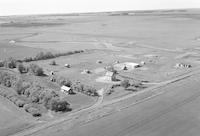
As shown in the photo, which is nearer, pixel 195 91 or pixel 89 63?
pixel 195 91

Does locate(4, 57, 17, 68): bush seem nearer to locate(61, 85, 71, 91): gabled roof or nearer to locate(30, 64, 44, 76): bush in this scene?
locate(30, 64, 44, 76): bush

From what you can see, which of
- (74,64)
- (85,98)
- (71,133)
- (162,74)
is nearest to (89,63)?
(74,64)

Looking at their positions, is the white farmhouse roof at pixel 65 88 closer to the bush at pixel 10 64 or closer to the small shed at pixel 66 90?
the small shed at pixel 66 90

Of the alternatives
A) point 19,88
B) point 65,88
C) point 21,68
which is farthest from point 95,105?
point 21,68

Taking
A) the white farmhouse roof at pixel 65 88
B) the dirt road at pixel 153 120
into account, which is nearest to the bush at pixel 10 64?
the white farmhouse roof at pixel 65 88

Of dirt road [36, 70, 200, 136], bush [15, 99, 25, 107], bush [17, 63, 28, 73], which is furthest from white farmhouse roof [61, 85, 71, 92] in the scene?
bush [17, 63, 28, 73]

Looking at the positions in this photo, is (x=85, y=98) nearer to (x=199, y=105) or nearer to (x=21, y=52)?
(x=199, y=105)

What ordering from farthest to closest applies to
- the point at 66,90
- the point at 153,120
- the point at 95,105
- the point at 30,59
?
the point at 30,59, the point at 66,90, the point at 95,105, the point at 153,120

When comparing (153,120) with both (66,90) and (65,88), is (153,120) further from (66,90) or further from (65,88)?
(65,88)

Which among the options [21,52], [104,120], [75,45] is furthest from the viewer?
[75,45]

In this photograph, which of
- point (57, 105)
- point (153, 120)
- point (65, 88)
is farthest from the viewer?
point (65, 88)

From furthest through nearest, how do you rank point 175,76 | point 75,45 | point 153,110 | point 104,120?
point 75,45 < point 175,76 < point 153,110 < point 104,120
